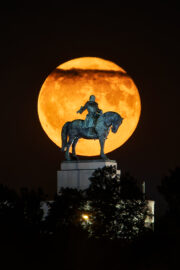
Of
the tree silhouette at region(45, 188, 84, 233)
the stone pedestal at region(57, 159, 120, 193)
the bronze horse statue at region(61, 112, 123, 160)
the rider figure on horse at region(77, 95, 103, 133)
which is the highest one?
the rider figure on horse at region(77, 95, 103, 133)

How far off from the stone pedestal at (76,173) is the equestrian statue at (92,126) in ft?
3.47

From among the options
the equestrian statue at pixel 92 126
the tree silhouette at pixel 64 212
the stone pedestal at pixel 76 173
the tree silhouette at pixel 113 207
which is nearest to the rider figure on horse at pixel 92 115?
the equestrian statue at pixel 92 126

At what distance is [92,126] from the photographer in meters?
124

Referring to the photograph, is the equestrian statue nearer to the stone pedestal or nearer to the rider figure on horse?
the rider figure on horse

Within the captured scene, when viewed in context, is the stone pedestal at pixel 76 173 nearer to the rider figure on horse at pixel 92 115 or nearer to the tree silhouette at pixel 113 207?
the rider figure on horse at pixel 92 115

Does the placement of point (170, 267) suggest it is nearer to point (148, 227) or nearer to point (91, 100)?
point (148, 227)

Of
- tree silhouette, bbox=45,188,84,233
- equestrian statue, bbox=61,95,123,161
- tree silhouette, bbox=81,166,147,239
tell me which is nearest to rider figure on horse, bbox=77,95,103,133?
equestrian statue, bbox=61,95,123,161

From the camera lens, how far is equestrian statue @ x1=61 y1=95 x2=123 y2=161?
123 meters

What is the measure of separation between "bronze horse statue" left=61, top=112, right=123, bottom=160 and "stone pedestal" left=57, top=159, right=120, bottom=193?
2.10 feet

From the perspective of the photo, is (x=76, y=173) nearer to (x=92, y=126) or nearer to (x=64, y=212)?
(x=92, y=126)

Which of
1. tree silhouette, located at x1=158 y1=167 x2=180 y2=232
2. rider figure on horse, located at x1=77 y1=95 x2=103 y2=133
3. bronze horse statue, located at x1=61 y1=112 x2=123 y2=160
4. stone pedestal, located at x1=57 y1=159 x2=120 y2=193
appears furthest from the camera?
stone pedestal, located at x1=57 y1=159 x2=120 y2=193

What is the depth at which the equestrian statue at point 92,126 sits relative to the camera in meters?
123

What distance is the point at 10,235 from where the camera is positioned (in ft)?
377

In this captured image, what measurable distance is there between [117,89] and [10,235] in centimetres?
1825
